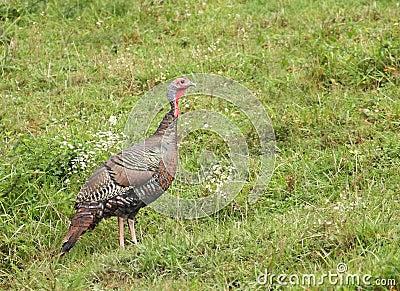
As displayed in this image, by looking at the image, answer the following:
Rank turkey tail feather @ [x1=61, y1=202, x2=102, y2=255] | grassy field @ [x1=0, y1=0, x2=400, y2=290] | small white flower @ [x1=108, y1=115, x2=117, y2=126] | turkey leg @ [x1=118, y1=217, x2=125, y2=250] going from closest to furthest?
grassy field @ [x1=0, y1=0, x2=400, y2=290] < turkey tail feather @ [x1=61, y1=202, x2=102, y2=255] < turkey leg @ [x1=118, y1=217, x2=125, y2=250] < small white flower @ [x1=108, y1=115, x2=117, y2=126]

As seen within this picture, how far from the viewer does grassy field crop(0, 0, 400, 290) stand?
5.68 meters

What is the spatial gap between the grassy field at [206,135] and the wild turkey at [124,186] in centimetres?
29

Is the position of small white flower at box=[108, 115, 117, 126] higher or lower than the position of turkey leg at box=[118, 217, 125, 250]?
higher

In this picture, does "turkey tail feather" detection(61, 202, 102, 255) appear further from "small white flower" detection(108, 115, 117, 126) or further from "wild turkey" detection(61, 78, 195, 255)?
"small white flower" detection(108, 115, 117, 126)

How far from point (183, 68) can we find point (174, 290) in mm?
4453

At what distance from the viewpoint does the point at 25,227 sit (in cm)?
668

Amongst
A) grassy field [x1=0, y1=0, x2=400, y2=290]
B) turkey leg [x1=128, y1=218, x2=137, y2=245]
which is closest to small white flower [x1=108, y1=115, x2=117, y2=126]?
grassy field [x1=0, y1=0, x2=400, y2=290]

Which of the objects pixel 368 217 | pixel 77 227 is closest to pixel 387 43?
pixel 368 217

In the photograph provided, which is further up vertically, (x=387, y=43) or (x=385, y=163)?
(x=387, y=43)

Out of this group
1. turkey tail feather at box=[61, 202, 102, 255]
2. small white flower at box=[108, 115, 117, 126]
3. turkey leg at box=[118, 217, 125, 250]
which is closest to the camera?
turkey tail feather at box=[61, 202, 102, 255]

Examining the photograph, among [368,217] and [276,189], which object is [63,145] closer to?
[276,189]

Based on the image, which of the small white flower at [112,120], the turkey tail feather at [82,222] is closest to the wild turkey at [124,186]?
the turkey tail feather at [82,222]

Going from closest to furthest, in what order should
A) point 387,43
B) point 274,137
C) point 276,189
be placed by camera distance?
point 276,189
point 274,137
point 387,43

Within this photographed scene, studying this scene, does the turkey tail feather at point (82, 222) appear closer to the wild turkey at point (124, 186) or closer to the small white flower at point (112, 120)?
the wild turkey at point (124, 186)
